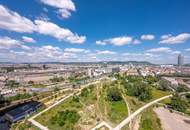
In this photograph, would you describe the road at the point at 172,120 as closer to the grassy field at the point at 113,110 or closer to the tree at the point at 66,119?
the grassy field at the point at 113,110

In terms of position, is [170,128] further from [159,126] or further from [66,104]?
[66,104]

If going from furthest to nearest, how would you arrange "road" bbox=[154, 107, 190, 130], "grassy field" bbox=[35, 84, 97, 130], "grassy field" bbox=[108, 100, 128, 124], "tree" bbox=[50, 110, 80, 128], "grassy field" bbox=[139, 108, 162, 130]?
"grassy field" bbox=[108, 100, 128, 124], "road" bbox=[154, 107, 190, 130], "tree" bbox=[50, 110, 80, 128], "grassy field" bbox=[35, 84, 97, 130], "grassy field" bbox=[139, 108, 162, 130]

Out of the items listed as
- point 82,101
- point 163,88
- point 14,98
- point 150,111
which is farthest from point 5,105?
point 163,88

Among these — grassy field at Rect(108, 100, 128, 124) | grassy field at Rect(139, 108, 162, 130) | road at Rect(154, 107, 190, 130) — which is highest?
grassy field at Rect(108, 100, 128, 124)

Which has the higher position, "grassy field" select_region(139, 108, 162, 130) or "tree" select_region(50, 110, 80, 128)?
"tree" select_region(50, 110, 80, 128)

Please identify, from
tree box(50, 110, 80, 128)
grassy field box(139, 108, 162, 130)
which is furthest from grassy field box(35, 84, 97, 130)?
grassy field box(139, 108, 162, 130)

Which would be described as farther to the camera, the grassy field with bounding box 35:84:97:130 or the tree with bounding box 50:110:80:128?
the tree with bounding box 50:110:80:128

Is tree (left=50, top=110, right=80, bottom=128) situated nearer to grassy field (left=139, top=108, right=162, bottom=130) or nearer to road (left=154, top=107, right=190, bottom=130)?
grassy field (left=139, top=108, right=162, bottom=130)
